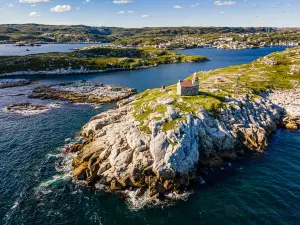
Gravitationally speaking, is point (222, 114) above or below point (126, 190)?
above

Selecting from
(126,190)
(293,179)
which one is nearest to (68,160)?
(126,190)

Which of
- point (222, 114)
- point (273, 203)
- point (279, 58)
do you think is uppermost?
point (279, 58)

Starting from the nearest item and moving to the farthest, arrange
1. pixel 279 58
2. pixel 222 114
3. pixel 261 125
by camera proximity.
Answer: pixel 222 114, pixel 261 125, pixel 279 58

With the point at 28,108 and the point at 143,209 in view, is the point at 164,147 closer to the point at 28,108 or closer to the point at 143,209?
the point at 143,209

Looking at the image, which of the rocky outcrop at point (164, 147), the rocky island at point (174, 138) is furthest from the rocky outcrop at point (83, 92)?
the rocky outcrop at point (164, 147)

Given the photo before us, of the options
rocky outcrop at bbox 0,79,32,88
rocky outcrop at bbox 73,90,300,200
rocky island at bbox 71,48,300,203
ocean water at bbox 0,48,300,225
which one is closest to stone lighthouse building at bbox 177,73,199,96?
rocky island at bbox 71,48,300,203

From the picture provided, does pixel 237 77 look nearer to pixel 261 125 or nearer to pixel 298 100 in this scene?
pixel 298 100

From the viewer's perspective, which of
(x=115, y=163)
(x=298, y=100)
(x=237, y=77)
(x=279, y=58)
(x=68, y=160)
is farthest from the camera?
(x=279, y=58)

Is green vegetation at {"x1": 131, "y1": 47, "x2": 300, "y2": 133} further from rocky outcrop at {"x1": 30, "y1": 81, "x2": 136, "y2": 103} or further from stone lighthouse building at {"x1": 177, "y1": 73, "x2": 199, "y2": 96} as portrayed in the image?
rocky outcrop at {"x1": 30, "y1": 81, "x2": 136, "y2": 103}
